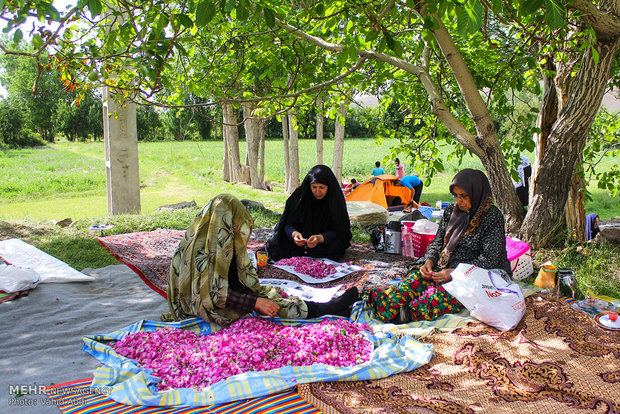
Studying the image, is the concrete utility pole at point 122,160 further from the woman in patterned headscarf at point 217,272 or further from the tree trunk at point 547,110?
the tree trunk at point 547,110

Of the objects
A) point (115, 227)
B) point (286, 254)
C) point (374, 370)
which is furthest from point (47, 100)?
point (374, 370)

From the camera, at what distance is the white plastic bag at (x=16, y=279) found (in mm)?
3600

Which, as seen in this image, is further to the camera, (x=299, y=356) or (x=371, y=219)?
(x=371, y=219)

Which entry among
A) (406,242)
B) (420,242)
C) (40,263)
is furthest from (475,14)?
(40,263)

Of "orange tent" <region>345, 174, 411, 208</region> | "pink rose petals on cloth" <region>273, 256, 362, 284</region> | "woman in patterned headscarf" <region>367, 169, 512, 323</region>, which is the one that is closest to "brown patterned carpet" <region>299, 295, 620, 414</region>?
"woman in patterned headscarf" <region>367, 169, 512, 323</region>

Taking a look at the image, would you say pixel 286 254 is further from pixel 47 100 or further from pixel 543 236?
pixel 47 100

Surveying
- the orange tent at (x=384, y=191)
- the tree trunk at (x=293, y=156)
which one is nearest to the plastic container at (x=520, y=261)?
the orange tent at (x=384, y=191)

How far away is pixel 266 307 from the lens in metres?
3.14

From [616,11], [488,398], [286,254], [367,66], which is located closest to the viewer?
[488,398]

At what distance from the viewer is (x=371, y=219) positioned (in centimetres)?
698

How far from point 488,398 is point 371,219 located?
4.76m

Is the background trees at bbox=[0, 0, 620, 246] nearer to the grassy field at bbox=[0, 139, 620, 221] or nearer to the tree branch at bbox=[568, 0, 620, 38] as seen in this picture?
the tree branch at bbox=[568, 0, 620, 38]

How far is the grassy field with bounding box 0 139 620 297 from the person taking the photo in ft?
15.5

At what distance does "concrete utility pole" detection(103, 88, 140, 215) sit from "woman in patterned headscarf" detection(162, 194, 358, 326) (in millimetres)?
5874
